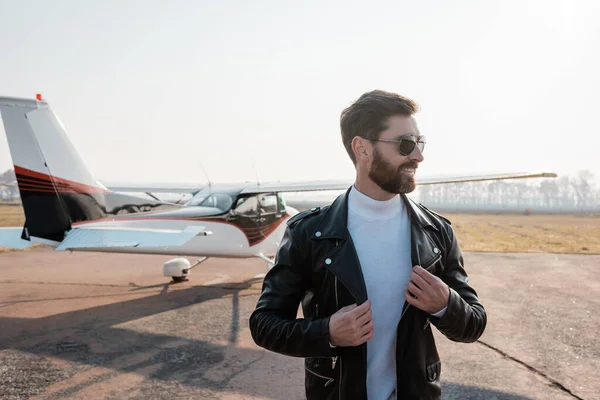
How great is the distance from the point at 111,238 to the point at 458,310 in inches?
313

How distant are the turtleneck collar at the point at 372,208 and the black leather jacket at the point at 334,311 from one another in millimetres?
53

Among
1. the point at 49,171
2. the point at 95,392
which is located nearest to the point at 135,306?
the point at 49,171

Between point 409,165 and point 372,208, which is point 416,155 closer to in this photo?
point 409,165

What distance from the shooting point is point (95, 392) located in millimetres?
4734

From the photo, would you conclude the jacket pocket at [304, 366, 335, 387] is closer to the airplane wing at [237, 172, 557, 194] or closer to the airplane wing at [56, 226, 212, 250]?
the airplane wing at [56, 226, 212, 250]

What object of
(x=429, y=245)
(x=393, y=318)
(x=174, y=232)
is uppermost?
(x=429, y=245)

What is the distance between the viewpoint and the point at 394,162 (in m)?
1.80

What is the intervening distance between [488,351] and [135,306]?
625cm

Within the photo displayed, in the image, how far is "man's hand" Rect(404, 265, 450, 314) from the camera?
1.58 metres

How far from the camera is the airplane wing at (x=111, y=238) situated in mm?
8273

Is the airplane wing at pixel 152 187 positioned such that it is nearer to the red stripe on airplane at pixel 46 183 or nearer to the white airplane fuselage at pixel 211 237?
the white airplane fuselage at pixel 211 237

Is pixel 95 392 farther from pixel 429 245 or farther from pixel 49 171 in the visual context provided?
pixel 49 171

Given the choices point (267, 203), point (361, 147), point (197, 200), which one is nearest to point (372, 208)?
point (361, 147)

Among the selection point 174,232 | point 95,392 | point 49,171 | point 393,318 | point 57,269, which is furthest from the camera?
point 57,269
